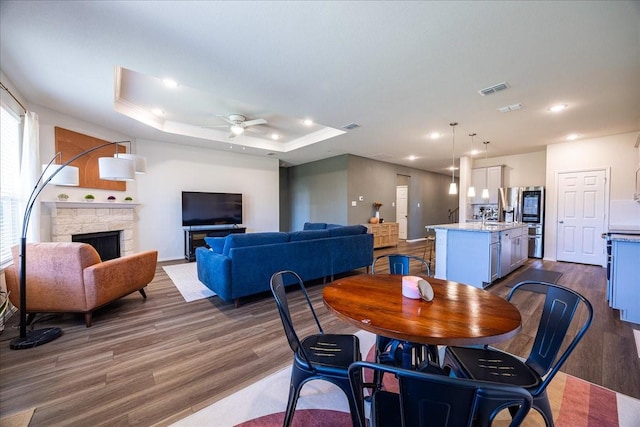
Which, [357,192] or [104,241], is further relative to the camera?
[357,192]

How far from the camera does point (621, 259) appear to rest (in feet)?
9.33

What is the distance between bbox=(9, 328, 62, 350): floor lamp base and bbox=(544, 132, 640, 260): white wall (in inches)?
337

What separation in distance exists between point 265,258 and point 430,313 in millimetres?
2442

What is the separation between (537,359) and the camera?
1376 mm

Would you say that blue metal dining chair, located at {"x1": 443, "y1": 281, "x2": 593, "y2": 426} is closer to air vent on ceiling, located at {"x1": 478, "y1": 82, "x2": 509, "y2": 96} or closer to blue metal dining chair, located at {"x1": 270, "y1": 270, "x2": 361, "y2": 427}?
blue metal dining chair, located at {"x1": 270, "y1": 270, "x2": 361, "y2": 427}

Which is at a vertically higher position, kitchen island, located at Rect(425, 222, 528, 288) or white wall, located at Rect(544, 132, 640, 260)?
white wall, located at Rect(544, 132, 640, 260)

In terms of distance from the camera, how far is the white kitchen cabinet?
6.62 m

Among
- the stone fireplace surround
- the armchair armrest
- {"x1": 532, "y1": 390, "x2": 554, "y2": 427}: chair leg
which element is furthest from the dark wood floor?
the stone fireplace surround

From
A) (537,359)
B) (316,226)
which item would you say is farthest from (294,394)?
(316,226)

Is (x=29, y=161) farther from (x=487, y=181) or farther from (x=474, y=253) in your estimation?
(x=487, y=181)

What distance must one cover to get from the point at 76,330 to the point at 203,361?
1573 mm

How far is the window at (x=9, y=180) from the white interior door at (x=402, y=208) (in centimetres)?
894

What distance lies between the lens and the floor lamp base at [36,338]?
223cm

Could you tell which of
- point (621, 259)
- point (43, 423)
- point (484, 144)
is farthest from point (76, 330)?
point (484, 144)
